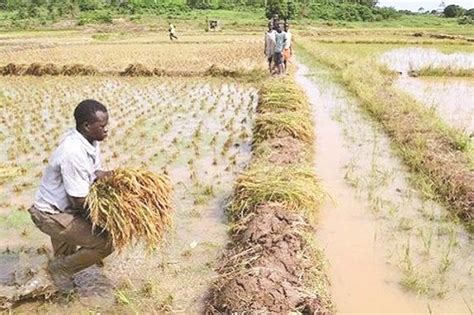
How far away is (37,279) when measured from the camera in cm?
331

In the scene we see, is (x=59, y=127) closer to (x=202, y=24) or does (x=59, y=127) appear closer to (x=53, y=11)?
(x=202, y=24)

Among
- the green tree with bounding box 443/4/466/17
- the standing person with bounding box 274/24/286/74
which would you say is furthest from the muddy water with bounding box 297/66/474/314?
the green tree with bounding box 443/4/466/17

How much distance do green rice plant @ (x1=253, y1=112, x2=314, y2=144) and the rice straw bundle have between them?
12.0ft

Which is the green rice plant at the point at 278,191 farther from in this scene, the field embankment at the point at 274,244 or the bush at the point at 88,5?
the bush at the point at 88,5

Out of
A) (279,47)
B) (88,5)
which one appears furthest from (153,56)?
(88,5)

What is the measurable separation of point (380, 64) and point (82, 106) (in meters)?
12.9

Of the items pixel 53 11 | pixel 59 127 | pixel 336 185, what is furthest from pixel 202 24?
pixel 336 185

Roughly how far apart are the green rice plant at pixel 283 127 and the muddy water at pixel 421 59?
29.1 feet

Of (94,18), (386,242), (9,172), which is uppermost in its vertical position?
(386,242)

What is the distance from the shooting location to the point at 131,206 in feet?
10.6

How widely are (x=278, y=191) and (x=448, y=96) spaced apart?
26.9ft

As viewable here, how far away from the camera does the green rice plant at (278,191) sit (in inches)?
179

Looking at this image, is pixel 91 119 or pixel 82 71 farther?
pixel 82 71

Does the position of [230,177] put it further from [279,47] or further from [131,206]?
[279,47]
